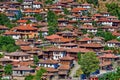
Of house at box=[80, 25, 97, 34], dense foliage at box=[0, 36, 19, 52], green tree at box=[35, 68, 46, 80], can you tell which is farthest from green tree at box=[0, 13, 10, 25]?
green tree at box=[35, 68, 46, 80]

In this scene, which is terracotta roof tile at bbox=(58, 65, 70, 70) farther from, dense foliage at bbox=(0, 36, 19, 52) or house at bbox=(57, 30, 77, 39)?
house at bbox=(57, 30, 77, 39)

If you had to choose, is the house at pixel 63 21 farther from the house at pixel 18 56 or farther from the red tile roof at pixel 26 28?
the house at pixel 18 56

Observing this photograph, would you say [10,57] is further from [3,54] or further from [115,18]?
[115,18]

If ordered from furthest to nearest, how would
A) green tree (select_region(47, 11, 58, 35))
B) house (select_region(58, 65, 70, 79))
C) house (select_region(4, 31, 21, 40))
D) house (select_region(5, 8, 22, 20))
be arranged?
1. house (select_region(5, 8, 22, 20))
2. green tree (select_region(47, 11, 58, 35))
3. house (select_region(4, 31, 21, 40))
4. house (select_region(58, 65, 70, 79))

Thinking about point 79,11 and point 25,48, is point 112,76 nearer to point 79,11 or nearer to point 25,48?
point 25,48

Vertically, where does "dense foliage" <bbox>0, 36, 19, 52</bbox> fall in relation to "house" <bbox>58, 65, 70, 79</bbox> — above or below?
above

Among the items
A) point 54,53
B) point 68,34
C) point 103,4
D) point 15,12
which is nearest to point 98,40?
point 68,34
